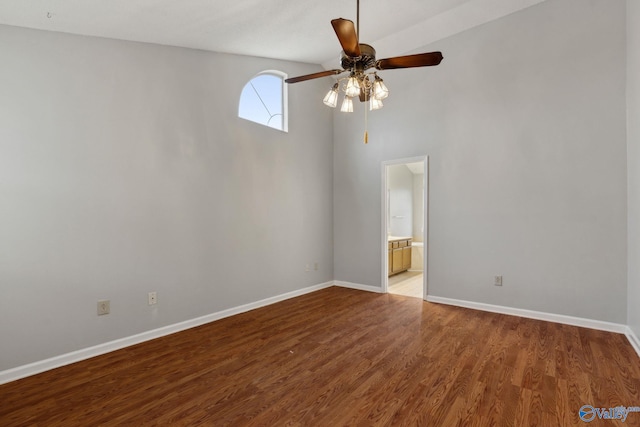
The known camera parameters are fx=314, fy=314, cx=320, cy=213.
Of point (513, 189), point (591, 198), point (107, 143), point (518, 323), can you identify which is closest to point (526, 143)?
Answer: point (513, 189)

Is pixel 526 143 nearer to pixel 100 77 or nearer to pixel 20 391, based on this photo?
pixel 100 77

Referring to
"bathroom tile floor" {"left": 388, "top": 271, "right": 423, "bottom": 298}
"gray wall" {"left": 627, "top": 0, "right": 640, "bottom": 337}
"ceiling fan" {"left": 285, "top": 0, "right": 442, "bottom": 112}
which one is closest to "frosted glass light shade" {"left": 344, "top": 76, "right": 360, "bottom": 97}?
"ceiling fan" {"left": 285, "top": 0, "right": 442, "bottom": 112}

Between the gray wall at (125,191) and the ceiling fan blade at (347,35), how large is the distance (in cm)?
213

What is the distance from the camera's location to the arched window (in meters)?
4.20

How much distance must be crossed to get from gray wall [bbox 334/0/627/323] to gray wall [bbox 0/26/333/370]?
7.28 ft

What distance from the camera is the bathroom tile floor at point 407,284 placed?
16.3 feet

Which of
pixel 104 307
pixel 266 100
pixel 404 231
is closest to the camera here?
pixel 104 307

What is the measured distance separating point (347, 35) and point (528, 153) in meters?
2.89

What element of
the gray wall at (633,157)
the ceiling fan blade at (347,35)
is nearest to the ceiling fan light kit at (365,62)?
the ceiling fan blade at (347,35)

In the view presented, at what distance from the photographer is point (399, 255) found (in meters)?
6.34

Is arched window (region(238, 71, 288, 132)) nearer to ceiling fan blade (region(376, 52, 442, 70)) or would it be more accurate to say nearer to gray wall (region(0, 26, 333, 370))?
gray wall (region(0, 26, 333, 370))

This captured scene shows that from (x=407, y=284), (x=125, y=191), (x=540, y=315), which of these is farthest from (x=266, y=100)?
(x=540, y=315)

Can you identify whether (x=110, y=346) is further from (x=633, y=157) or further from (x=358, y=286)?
(x=633, y=157)

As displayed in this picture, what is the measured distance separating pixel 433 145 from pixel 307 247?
2.42m
